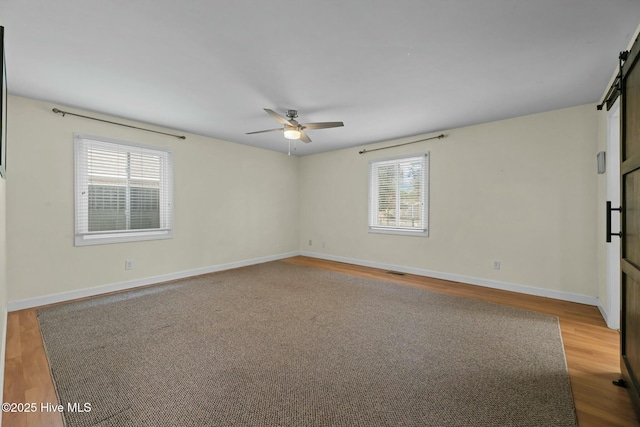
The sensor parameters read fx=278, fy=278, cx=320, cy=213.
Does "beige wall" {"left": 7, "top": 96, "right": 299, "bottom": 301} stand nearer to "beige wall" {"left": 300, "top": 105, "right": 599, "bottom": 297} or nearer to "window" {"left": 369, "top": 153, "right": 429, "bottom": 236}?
"window" {"left": 369, "top": 153, "right": 429, "bottom": 236}

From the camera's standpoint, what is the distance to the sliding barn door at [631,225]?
5.26 ft

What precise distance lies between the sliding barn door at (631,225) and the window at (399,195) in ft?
10.0

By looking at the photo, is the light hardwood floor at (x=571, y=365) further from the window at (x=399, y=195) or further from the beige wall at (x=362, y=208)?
the window at (x=399, y=195)

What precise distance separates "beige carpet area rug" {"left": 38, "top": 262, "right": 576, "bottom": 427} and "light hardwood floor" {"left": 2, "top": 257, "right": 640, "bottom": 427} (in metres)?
0.09

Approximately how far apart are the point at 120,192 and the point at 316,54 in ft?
11.8

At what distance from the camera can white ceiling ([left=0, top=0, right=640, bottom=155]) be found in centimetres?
189

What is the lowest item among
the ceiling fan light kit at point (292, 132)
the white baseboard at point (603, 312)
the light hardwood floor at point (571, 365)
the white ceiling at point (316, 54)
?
the light hardwood floor at point (571, 365)

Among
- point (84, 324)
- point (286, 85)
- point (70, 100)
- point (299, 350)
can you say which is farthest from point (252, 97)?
point (84, 324)

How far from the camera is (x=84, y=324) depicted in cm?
286

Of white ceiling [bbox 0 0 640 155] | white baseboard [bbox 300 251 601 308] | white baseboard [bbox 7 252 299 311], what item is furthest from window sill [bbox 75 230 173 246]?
white baseboard [bbox 300 251 601 308]

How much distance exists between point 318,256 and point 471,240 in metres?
3.33

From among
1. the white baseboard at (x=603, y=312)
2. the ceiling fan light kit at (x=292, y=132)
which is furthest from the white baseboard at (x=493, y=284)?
the ceiling fan light kit at (x=292, y=132)

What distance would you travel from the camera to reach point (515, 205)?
4.01m

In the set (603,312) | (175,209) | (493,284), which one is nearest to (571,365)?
(603,312)
